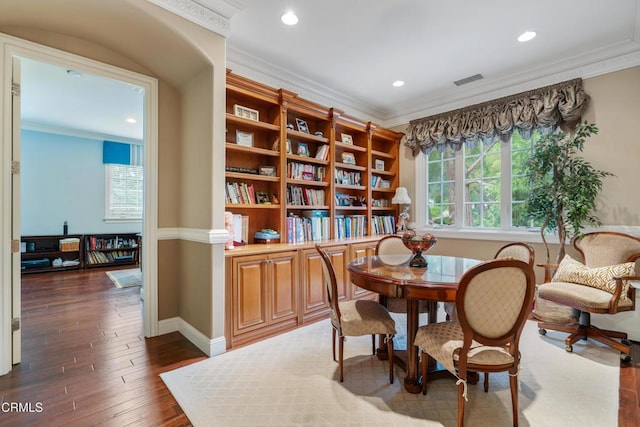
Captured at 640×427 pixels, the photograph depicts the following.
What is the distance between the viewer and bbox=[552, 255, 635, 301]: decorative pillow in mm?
2480

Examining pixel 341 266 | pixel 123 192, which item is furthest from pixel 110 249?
pixel 341 266

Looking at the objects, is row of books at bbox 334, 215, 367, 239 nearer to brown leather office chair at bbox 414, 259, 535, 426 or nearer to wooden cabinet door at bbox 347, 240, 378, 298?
wooden cabinet door at bbox 347, 240, 378, 298

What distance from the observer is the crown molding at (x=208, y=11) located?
2.21 metres

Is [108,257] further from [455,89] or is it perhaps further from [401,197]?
[455,89]

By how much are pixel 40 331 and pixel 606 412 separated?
4.61 metres

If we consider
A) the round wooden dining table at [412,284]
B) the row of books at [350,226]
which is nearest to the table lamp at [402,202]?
the row of books at [350,226]

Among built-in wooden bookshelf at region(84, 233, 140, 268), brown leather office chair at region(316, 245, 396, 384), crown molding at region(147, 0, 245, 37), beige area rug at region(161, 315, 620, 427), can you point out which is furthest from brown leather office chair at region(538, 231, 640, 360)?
built-in wooden bookshelf at region(84, 233, 140, 268)

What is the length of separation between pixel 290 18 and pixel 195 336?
9.60 feet

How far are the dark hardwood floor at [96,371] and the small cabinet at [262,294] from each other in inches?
17.0

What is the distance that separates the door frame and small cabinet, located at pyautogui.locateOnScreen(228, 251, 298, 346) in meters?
0.90

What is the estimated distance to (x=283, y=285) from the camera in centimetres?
292

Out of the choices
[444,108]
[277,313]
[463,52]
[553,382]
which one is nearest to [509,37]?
[463,52]

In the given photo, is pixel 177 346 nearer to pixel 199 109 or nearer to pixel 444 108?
pixel 199 109

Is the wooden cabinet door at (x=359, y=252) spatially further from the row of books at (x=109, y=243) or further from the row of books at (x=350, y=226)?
the row of books at (x=109, y=243)
